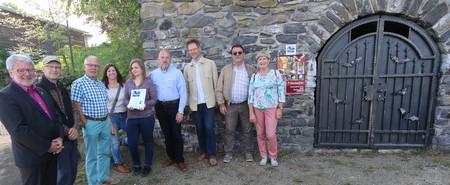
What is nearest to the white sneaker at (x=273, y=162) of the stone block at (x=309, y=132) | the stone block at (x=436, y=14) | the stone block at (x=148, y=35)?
the stone block at (x=309, y=132)

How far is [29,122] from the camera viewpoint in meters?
1.89

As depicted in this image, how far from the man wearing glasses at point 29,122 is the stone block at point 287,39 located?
3.02 metres

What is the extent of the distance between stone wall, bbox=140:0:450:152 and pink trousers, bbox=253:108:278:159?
1.58 ft

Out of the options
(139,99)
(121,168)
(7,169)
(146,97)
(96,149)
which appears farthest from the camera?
(7,169)

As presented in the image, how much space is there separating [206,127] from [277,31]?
1856mm

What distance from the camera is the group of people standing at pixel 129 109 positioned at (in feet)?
6.40

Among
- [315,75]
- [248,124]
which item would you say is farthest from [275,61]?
[248,124]

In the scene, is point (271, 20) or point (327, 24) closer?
point (327, 24)

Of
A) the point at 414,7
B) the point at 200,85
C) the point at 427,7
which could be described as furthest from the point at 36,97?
the point at 427,7

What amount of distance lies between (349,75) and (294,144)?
1.43 metres

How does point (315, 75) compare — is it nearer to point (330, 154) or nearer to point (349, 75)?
point (349, 75)

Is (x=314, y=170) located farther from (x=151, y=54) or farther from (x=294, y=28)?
(x=151, y=54)

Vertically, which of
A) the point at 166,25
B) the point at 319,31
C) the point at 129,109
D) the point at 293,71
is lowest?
the point at 129,109

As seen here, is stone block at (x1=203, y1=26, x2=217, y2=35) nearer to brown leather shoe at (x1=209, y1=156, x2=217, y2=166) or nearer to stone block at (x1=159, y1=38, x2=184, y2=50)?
stone block at (x1=159, y1=38, x2=184, y2=50)
